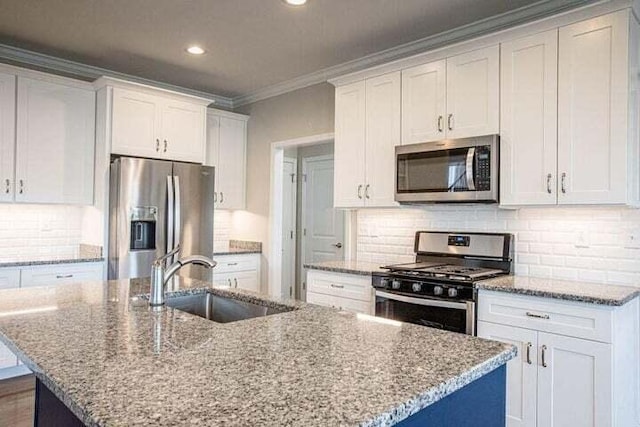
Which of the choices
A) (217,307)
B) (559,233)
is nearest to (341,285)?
(217,307)

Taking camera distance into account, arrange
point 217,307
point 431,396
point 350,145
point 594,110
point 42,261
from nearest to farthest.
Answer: point 431,396, point 217,307, point 594,110, point 42,261, point 350,145

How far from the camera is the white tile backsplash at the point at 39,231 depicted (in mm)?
3760

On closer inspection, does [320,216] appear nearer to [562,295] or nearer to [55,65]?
[55,65]

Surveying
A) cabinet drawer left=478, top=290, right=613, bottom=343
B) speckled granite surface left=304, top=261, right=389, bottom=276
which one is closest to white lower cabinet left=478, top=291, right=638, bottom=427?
cabinet drawer left=478, top=290, right=613, bottom=343

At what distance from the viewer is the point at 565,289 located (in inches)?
93.8

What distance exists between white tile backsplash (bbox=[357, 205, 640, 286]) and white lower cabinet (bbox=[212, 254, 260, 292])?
6.01 ft

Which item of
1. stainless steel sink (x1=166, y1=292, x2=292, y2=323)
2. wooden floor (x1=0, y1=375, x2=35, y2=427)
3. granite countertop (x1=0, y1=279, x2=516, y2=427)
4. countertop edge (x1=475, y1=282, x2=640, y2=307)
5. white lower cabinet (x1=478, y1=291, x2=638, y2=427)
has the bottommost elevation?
wooden floor (x1=0, y1=375, x2=35, y2=427)

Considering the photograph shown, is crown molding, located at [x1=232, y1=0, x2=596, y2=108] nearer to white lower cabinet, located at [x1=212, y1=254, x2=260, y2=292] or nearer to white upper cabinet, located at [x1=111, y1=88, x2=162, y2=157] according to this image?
white upper cabinet, located at [x1=111, y1=88, x2=162, y2=157]

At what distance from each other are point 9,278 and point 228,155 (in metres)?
2.36

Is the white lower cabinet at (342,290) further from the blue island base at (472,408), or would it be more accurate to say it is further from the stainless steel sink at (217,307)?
the blue island base at (472,408)

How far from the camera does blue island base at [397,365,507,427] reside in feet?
3.46

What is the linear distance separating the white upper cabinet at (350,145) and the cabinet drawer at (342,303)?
76 cm

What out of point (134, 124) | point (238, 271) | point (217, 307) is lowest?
point (238, 271)

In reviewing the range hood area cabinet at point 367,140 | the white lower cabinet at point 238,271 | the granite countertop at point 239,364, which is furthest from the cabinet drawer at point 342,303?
the granite countertop at point 239,364
